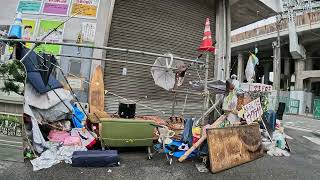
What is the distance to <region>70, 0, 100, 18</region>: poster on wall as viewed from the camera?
410 inches

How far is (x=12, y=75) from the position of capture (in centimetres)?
612

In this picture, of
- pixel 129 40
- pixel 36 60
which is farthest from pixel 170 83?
pixel 36 60

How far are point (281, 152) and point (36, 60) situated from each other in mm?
7541

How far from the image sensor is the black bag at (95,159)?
5.91 metres

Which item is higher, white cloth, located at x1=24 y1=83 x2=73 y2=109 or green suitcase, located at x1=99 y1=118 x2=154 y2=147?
white cloth, located at x1=24 y1=83 x2=73 y2=109

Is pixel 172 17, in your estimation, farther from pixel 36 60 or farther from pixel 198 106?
pixel 36 60

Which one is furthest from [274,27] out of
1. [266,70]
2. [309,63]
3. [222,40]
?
[222,40]

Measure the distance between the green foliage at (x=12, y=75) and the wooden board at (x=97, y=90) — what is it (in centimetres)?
375

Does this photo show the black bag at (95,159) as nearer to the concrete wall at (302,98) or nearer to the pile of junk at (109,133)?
the pile of junk at (109,133)

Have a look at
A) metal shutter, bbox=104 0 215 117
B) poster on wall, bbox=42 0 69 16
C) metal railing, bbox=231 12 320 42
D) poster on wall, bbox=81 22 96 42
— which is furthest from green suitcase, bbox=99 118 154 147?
metal railing, bbox=231 12 320 42

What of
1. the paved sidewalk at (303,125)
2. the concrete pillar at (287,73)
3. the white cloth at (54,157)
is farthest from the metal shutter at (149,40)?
the concrete pillar at (287,73)

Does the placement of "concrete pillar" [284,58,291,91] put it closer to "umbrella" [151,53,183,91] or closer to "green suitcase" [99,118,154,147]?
"umbrella" [151,53,183,91]

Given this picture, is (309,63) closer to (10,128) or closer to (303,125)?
(303,125)

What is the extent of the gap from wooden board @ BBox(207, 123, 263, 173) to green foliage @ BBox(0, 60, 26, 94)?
4358mm
